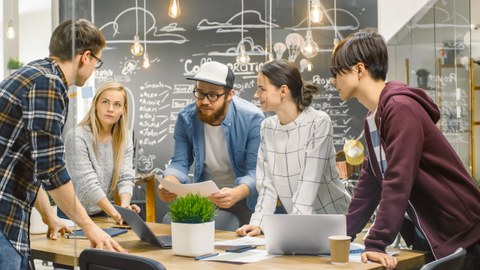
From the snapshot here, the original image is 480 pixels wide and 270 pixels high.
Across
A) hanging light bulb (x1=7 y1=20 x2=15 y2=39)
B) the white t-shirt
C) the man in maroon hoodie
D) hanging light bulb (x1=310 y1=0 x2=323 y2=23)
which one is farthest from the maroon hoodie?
hanging light bulb (x1=310 y1=0 x2=323 y2=23)

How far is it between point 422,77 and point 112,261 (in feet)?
14.9

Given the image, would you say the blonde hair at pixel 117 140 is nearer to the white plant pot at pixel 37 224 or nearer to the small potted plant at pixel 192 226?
the white plant pot at pixel 37 224

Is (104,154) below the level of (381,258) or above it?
above

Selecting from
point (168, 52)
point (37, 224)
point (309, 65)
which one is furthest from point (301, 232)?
point (168, 52)

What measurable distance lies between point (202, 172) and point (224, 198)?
62 cm

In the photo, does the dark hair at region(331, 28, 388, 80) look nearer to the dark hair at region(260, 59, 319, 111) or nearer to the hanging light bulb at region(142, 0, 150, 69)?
the dark hair at region(260, 59, 319, 111)

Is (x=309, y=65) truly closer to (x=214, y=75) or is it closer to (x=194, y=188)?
(x=214, y=75)

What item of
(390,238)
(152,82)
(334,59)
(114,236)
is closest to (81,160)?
(114,236)

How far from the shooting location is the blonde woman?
10.1 feet

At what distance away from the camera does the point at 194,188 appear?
9.12 ft

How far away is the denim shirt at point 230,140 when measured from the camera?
360 cm

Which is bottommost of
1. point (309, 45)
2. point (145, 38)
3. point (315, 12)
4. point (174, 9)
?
point (309, 45)

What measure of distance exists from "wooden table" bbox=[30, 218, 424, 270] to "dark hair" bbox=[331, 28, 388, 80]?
66cm

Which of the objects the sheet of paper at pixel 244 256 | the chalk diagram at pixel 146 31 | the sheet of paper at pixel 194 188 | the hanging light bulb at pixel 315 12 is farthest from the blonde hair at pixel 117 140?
the chalk diagram at pixel 146 31
